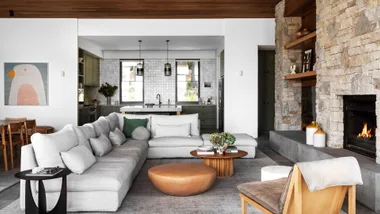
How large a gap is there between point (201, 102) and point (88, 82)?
13.5ft

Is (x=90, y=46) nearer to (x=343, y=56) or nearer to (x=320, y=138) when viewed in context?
(x=320, y=138)

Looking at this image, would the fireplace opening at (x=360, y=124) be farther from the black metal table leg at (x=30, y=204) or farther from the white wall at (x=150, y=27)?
the white wall at (x=150, y=27)

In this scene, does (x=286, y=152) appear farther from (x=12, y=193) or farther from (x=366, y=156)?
(x=12, y=193)

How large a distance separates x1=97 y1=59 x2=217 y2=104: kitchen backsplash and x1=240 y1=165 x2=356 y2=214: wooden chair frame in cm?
1022

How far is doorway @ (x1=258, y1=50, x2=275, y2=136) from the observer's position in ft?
34.7

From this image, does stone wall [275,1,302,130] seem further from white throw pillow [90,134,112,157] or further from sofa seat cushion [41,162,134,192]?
sofa seat cushion [41,162,134,192]

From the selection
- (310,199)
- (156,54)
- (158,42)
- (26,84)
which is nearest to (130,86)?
(156,54)

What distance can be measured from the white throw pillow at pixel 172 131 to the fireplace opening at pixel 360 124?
9.94ft

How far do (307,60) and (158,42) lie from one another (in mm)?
5146

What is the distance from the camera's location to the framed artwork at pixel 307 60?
7000 millimetres

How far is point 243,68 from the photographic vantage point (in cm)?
941

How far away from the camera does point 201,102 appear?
12750 mm

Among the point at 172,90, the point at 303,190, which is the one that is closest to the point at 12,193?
the point at 303,190

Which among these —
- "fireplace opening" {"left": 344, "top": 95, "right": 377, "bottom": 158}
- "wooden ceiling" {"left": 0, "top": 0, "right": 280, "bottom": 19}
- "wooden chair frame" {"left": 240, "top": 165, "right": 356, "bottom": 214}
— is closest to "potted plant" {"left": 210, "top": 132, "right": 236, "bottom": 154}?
"fireplace opening" {"left": 344, "top": 95, "right": 377, "bottom": 158}
